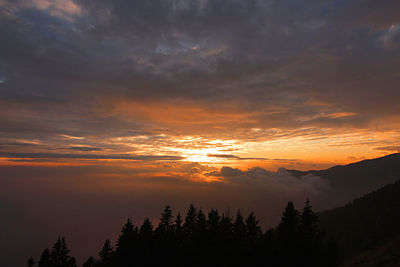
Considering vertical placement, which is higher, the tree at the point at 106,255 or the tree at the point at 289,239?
the tree at the point at 289,239

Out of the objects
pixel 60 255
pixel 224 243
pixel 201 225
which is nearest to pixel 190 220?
pixel 201 225

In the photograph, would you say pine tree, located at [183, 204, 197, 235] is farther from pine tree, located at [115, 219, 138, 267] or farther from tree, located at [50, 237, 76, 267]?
tree, located at [50, 237, 76, 267]

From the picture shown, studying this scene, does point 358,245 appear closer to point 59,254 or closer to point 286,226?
point 286,226

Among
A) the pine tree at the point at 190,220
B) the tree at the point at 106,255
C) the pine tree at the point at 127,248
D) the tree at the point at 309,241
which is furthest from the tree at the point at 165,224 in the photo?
the tree at the point at 309,241

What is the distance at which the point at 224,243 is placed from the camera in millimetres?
33625

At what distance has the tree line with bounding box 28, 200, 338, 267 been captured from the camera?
99.4 feet

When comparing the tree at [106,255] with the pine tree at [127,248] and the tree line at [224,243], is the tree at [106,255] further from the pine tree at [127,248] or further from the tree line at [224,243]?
the pine tree at [127,248]

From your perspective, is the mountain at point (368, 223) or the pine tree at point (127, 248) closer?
the pine tree at point (127, 248)

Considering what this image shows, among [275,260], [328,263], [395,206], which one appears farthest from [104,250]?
[395,206]

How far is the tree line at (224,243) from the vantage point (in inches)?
1193

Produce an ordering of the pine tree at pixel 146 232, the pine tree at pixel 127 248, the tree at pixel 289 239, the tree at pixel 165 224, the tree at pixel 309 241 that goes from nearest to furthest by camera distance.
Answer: the tree at pixel 309 241
the tree at pixel 289 239
the pine tree at pixel 127 248
the pine tree at pixel 146 232
the tree at pixel 165 224

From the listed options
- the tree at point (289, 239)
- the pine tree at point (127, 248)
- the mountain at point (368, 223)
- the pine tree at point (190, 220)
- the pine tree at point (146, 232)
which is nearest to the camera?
the tree at point (289, 239)

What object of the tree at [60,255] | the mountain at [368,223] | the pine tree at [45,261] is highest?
the tree at [60,255]

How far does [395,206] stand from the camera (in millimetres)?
114750
